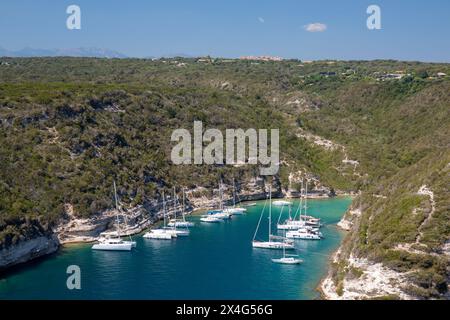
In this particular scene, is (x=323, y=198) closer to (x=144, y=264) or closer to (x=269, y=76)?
(x=144, y=264)

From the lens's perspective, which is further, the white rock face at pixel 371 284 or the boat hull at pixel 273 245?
the boat hull at pixel 273 245

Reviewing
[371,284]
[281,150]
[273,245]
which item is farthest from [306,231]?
[281,150]

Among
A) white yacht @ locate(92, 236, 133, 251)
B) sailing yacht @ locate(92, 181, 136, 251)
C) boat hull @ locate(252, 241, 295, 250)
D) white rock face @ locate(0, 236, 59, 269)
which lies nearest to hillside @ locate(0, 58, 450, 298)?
white rock face @ locate(0, 236, 59, 269)

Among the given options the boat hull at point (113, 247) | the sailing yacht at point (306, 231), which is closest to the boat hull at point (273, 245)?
the sailing yacht at point (306, 231)

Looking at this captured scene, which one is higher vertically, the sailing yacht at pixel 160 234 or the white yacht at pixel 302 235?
the sailing yacht at pixel 160 234

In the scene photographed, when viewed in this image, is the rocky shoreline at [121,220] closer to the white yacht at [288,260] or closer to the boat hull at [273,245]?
the boat hull at [273,245]
